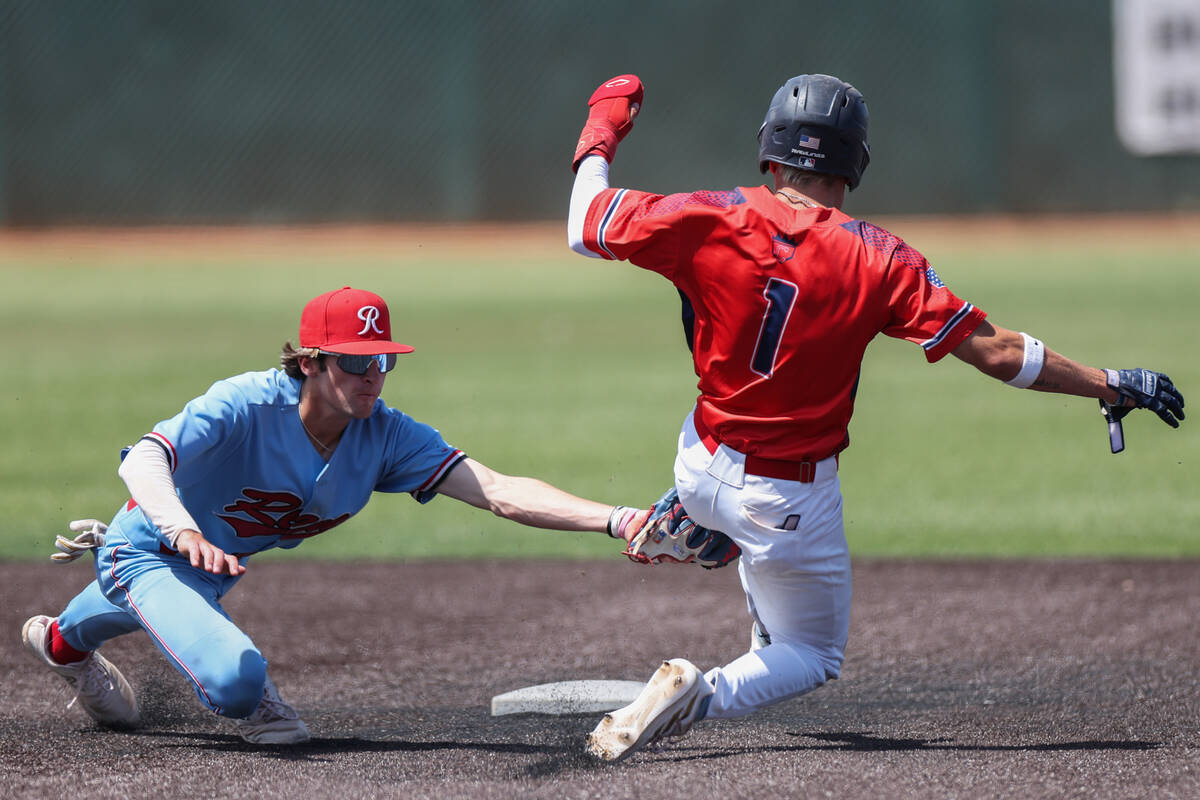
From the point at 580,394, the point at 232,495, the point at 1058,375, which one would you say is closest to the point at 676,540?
the point at 1058,375

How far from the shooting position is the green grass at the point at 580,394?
850 centimetres

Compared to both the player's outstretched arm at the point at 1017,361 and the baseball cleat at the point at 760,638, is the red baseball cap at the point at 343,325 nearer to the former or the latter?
the baseball cleat at the point at 760,638

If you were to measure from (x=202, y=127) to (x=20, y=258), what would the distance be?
375 centimetres

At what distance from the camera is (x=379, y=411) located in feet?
15.7

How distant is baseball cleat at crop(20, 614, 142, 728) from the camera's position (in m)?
4.79

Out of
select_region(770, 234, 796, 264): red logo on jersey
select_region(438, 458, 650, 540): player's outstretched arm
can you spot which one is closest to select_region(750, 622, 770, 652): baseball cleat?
select_region(438, 458, 650, 540): player's outstretched arm

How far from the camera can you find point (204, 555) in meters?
3.94

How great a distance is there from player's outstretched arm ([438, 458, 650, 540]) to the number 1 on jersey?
697 millimetres

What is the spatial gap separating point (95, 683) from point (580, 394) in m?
7.77

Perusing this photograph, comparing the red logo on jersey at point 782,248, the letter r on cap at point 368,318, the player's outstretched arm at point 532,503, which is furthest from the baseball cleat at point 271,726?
the red logo on jersey at point 782,248

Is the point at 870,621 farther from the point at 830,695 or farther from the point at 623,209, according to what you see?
the point at 623,209

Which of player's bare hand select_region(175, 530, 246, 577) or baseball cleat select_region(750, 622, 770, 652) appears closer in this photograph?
player's bare hand select_region(175, 530, 246, 577)

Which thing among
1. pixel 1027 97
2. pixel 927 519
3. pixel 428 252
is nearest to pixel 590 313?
pixel 428 252

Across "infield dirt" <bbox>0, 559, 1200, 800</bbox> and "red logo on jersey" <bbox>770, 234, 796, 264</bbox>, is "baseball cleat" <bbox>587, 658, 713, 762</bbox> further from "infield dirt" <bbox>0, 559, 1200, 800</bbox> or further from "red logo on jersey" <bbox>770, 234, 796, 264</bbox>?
"red logo on jersey" <bbox>770, 234, 796, 264</bbox>
